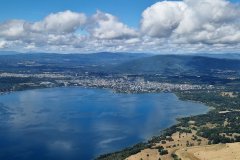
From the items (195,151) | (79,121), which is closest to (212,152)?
(195,151)

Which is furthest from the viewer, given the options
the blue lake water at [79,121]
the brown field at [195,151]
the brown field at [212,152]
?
the blue lake water at [79,121]

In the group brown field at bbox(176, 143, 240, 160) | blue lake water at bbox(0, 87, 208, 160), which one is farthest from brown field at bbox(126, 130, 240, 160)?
blue lake water at bbox(0, 87, 208, 160)

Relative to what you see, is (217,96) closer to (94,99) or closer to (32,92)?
(94,99)

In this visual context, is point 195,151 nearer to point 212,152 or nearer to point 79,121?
point 212,152

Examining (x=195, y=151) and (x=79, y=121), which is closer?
(x=195, y=151)

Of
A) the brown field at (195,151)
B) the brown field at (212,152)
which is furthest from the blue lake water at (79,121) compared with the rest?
the brown field at (212,152)

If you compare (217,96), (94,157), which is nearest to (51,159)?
(94,157)

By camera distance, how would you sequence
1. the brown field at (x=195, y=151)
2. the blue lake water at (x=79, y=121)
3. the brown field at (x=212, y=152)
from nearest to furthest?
1. the brown field at (x=212, y=152)
2. the brown field at (x=195, y=151)
3. the blue lake water at (x=79, y=121)

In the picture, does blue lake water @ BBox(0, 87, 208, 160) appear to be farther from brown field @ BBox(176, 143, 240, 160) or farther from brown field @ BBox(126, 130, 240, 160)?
brown field @ BBox(176, 143, 240, 160)

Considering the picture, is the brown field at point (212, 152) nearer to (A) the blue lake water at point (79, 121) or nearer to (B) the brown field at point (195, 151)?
(B) the brown field at point (195, 151)
